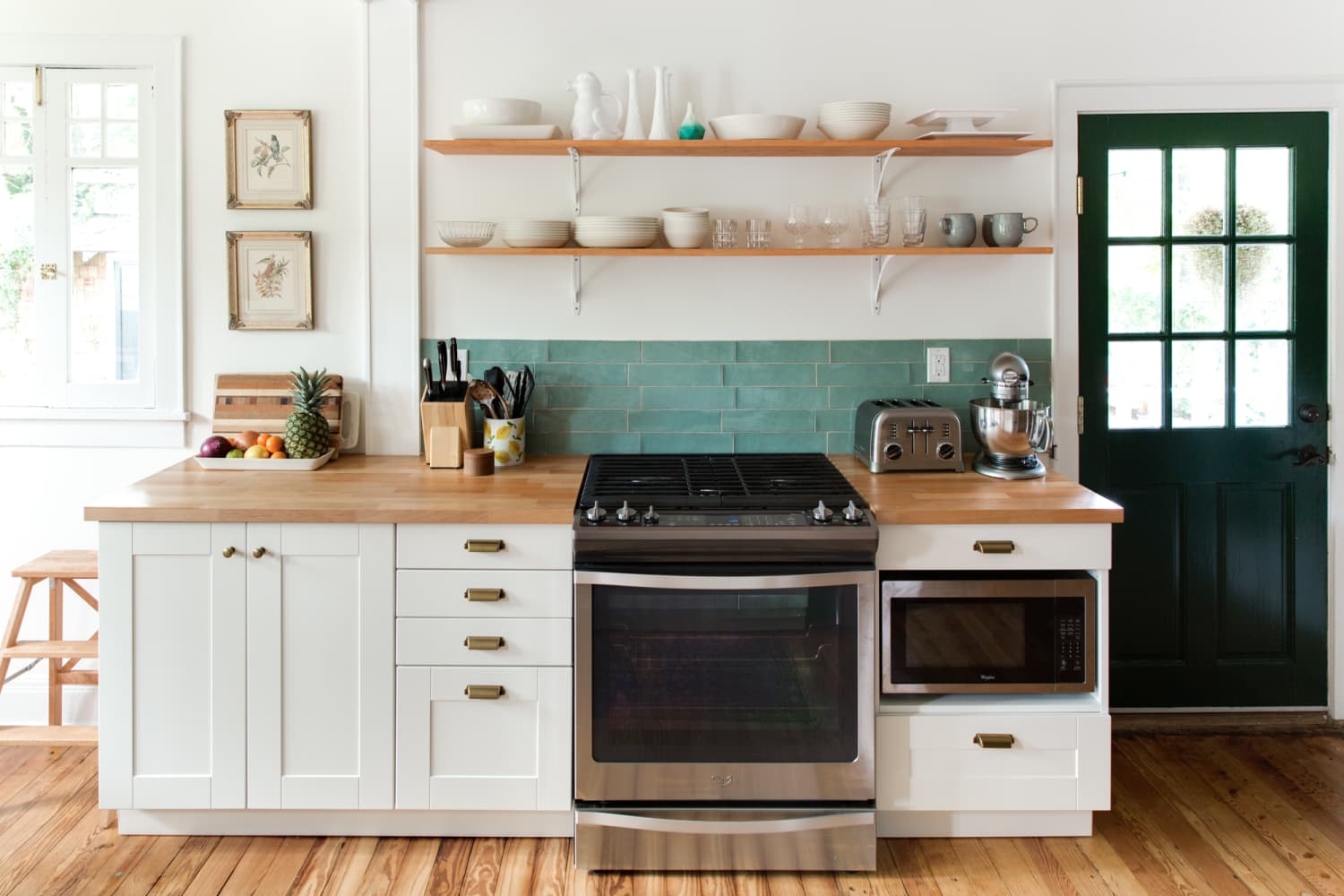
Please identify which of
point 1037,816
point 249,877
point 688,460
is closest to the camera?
point 249,877

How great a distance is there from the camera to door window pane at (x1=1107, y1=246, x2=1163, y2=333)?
341cm

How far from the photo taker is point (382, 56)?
10.8 feet

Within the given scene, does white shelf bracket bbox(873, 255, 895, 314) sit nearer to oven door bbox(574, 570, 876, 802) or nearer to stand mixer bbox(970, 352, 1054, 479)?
stand mixer bbox(970, 352, 1054, 479)

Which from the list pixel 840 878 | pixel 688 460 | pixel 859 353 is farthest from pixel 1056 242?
pixel 840 878

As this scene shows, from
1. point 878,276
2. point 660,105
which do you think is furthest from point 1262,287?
point 660,105

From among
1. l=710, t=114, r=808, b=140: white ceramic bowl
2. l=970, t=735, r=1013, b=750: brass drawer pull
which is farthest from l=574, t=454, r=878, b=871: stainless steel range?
l=710, t=114, r=808, b=140: white ceramic bowl

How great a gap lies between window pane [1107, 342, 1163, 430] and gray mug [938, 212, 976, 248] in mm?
629

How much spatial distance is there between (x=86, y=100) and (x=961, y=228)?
98.1 inches

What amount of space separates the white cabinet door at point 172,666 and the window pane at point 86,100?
1343 mm

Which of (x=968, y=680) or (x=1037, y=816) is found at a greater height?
(x=968, y=680)

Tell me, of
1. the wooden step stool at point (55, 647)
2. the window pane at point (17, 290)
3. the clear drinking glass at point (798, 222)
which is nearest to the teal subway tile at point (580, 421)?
the clear drinking glass at point (798, 222)

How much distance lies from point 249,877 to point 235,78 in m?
2.15

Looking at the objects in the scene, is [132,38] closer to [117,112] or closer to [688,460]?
[117,112]

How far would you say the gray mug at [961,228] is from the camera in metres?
3.18
